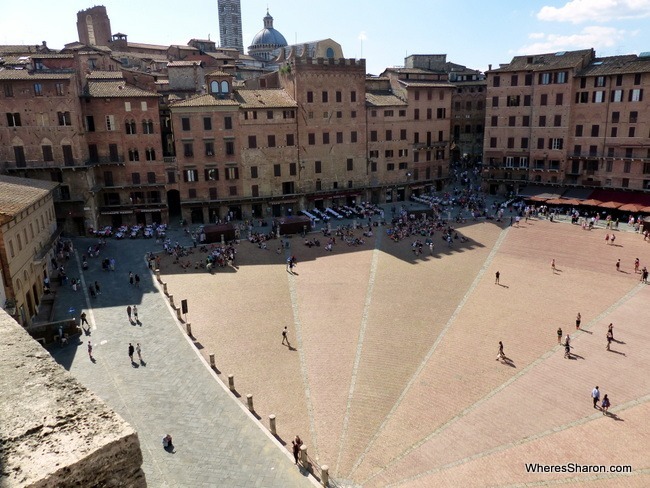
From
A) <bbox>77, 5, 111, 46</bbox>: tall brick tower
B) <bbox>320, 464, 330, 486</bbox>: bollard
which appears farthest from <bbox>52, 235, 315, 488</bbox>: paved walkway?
<bbox>77, 5, 111, 46</bbox>: tall brick tower

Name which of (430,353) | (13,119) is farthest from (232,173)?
(430,353)

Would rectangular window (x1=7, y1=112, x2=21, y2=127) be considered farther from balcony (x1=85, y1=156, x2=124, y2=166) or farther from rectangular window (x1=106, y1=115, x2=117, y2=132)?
rectangular window (x1=106, y1=115, x2=117, y2=132)

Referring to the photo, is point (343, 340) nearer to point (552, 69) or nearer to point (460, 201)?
point (460, 201)

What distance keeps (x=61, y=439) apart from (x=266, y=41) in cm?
13039

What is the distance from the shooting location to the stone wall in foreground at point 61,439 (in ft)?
14.8

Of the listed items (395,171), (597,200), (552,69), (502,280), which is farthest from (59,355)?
(552,69)

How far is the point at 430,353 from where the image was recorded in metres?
28.9

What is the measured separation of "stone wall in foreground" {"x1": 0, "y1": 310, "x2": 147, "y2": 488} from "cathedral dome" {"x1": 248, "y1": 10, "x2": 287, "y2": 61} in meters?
124

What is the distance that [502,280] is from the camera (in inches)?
1604

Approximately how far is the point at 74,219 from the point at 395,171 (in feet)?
132

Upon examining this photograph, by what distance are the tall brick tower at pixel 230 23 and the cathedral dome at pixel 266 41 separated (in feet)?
59.9

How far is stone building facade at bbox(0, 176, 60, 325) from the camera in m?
30.3

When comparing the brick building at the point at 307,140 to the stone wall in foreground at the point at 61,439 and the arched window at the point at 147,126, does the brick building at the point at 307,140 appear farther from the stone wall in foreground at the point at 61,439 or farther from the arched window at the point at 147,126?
the stone wall in foreground at the point at 61,439

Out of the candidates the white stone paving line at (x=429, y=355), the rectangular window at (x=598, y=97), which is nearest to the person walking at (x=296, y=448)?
the white stone paving line at (x=429, y=355)
